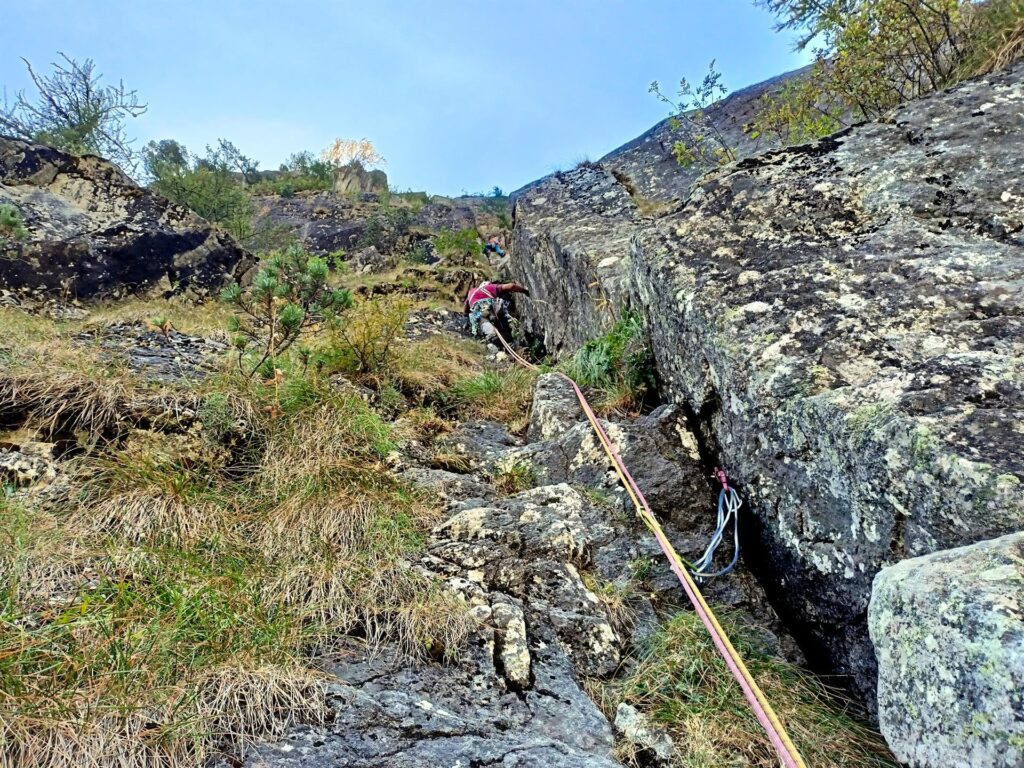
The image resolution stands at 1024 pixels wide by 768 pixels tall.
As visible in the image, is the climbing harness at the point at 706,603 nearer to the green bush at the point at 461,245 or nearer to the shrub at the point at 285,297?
the shrub at the point at 285,297

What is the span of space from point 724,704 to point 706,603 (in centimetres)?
60

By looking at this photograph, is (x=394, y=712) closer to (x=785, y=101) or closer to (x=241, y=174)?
(x=785, y=101)

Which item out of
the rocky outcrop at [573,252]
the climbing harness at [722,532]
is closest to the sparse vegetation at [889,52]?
the rocky outcrop at [573,252]

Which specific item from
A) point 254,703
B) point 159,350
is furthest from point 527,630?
point 159,350

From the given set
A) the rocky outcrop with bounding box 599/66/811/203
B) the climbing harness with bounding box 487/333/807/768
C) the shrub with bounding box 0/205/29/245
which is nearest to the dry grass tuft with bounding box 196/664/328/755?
the climbing harness with bounding box 487/333/807/768

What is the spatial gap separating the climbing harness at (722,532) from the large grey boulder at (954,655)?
40.5 inches

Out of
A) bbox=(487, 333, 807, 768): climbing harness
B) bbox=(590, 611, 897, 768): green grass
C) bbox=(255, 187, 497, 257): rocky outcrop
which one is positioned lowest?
bbox=(590, 611, 897, 768): green grass

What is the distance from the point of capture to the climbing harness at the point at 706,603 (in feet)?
5.17

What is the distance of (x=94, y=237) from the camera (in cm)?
776

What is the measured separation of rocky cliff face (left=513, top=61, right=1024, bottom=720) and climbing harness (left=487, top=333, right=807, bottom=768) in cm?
19

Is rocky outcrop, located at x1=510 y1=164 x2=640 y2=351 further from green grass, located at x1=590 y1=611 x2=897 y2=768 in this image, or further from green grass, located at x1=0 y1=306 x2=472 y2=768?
green grass, located at x1=590 y1=611 x2=897 y2=768

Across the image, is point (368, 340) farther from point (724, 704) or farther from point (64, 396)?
point (724, 704)

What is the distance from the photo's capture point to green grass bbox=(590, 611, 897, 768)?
195 cm

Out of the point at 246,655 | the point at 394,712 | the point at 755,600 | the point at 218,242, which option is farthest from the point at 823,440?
the point at 218,242
